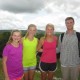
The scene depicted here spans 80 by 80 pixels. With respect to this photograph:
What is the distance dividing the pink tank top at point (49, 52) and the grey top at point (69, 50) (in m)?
0.32

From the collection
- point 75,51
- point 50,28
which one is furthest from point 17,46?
point 75,51

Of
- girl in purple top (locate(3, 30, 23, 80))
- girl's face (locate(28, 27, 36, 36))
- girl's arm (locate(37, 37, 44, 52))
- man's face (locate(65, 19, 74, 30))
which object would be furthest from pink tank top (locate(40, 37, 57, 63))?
girl in purple top (locate(3, 30, 23, 80))

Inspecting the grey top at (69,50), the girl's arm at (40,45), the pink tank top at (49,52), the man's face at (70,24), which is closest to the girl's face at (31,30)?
the girl's arm at (40,45)

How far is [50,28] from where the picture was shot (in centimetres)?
972

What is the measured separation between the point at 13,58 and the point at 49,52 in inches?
75.1

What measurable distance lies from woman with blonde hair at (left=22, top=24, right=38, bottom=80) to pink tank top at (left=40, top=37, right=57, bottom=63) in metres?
0.38

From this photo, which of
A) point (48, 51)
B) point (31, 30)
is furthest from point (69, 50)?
point (31, 30)

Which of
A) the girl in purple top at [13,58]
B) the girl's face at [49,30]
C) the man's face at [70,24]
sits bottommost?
the girl in purple top at [13,58]

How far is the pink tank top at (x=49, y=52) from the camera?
9723 mm

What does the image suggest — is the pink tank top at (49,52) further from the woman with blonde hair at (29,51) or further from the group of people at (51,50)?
the woman with blonde hair at (29,51)

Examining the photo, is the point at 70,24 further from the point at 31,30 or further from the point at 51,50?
the point at 31,30

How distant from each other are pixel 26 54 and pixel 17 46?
3.90 ft

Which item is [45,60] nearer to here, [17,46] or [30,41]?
[30,41]

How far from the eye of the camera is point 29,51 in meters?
9.63
